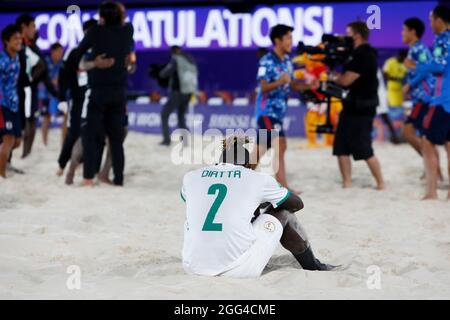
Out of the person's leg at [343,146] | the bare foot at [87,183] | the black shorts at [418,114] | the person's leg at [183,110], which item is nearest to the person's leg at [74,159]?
the bare foot at [87,183]

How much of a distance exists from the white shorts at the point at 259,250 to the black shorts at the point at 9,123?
16.1 feet

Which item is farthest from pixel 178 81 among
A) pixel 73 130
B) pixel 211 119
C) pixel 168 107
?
pixel 73 130

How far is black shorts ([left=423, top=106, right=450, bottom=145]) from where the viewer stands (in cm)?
794

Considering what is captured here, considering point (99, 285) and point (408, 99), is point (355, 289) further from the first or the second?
point (408, 99)

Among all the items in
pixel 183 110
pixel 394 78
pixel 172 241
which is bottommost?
pixel 183 110

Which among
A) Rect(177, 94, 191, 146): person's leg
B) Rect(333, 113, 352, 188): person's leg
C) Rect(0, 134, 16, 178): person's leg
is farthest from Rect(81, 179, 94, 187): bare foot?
Rect(177, 94, 191, 146): person's leg

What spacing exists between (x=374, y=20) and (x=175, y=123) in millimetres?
4133

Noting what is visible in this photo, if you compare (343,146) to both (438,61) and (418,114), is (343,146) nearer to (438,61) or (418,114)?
(418,114)

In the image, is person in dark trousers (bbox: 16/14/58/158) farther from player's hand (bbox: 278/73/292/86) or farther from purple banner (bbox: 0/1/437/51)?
purple banner (bbox: 0/1/437/51)

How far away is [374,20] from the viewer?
15.3 m

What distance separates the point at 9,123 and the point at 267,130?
2.80 metres

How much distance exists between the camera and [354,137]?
8.92 metres

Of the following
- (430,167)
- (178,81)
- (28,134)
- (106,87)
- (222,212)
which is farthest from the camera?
(178,81)

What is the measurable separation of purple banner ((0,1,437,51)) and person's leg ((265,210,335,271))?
10.3 metres
